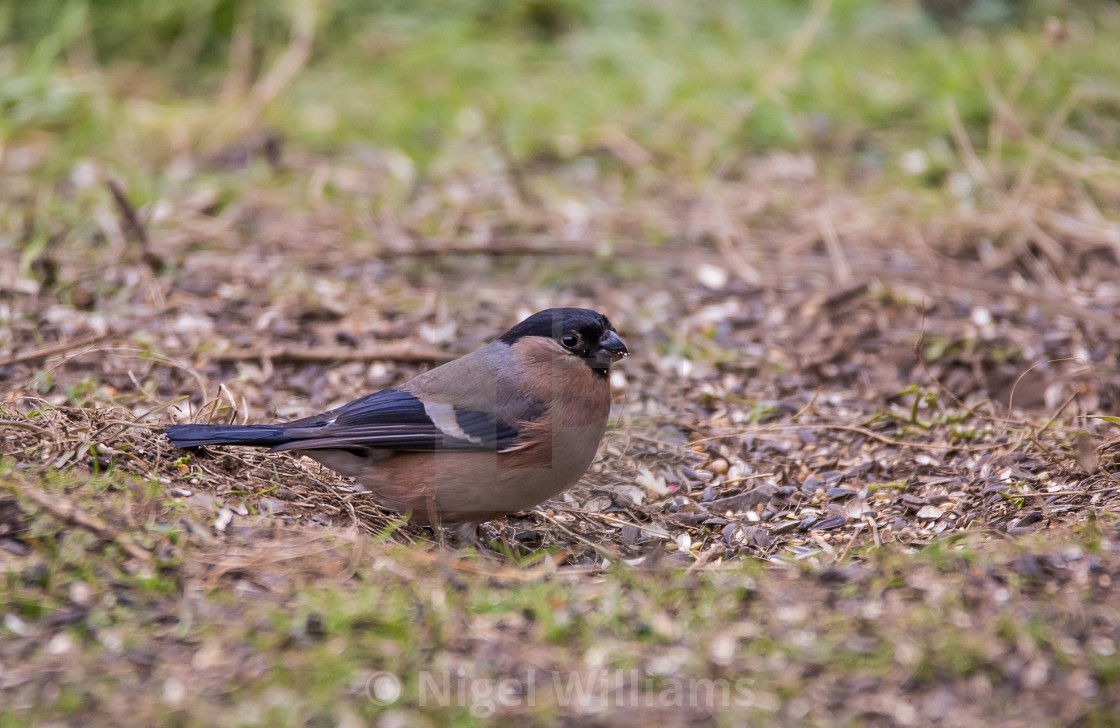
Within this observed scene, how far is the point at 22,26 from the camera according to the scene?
28.9 ft

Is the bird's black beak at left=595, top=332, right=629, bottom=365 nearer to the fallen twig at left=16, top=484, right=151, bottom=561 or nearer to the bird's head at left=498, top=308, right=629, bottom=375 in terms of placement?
the bird's head at left=498, top=308, right=629, bottom=375

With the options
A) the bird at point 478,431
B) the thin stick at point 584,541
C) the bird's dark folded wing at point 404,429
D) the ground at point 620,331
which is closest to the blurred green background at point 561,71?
the ground at point 620,331

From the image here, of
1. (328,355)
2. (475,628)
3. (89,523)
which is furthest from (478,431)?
(328,355)

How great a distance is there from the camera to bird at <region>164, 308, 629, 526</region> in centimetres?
388

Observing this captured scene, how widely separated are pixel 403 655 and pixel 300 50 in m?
6.99

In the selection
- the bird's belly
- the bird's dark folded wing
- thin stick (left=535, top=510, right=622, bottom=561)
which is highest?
the bird's dark folded wing

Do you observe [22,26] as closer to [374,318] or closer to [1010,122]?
[374,318]

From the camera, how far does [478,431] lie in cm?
396

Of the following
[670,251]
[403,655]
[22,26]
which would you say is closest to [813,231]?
[670,251]

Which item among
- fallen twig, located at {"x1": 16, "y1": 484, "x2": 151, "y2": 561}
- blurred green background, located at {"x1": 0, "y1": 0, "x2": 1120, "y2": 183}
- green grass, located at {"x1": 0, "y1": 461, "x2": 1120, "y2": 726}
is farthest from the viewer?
blurred green background, located at {"x1": 0, "y1": 0, "x2": 1120, "y2": 183}

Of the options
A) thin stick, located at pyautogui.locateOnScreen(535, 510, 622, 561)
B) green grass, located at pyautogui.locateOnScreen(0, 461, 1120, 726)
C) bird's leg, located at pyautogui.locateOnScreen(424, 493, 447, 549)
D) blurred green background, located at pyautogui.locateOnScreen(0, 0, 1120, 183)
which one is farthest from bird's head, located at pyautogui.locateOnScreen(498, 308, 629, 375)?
blurred green background, located at pyautogui.locateOnScreen(0, 0, 1120, 183)

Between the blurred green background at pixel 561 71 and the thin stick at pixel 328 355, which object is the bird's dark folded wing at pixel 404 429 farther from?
the blurred green background at pixel 561 71

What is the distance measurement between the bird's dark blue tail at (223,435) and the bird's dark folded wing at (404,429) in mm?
47

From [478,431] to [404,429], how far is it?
28cm
